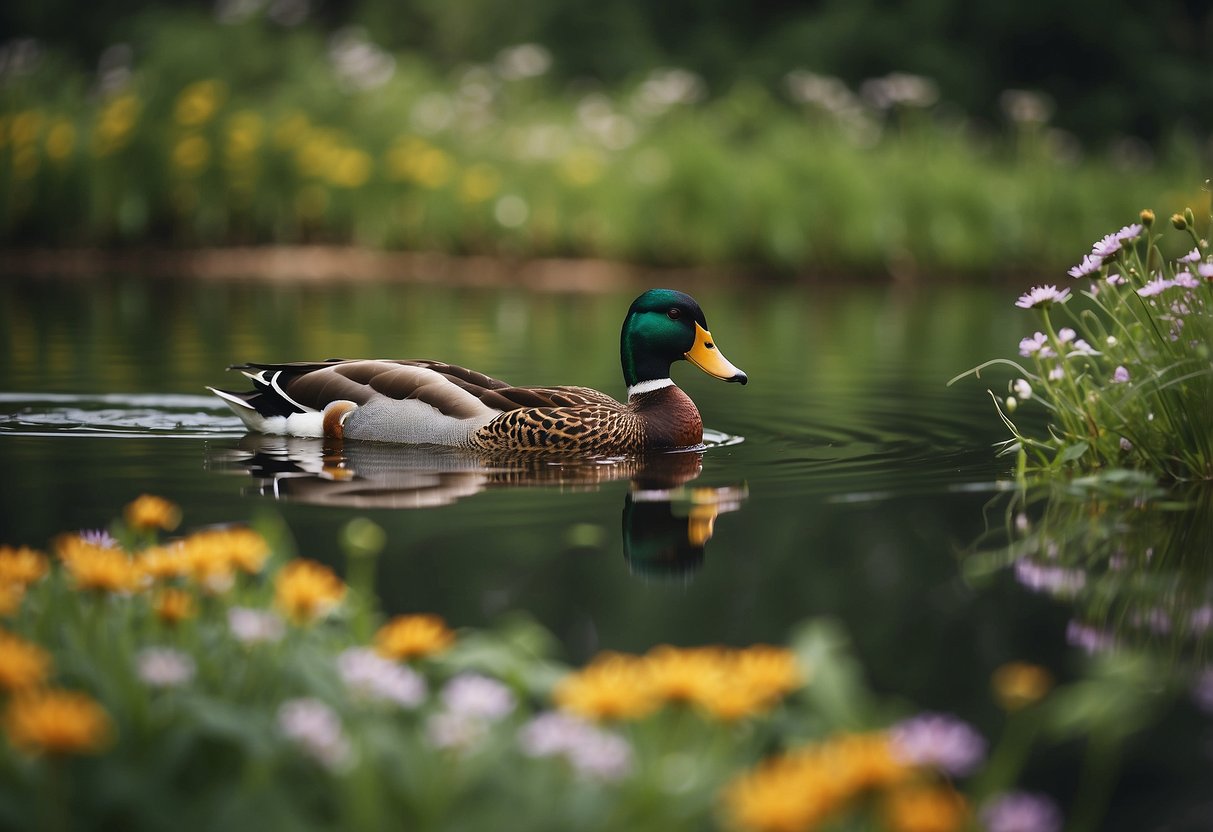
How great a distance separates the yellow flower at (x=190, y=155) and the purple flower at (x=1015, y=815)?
15821 millimetres

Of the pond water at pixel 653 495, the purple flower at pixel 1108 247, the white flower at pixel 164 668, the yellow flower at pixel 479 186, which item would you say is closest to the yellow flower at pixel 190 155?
the yellow flower at pixel 479 186

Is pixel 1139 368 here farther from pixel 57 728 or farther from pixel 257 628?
pixel 57 728

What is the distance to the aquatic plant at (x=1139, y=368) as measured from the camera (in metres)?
5.20

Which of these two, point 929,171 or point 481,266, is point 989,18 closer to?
point 929,171

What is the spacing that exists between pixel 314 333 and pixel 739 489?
6531 millimetres

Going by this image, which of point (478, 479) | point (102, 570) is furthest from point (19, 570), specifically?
point (478, 479)

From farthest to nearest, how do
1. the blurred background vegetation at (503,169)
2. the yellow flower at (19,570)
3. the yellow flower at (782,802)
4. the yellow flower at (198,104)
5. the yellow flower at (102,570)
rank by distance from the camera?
→ 1. the yellow flower at (198,104)
2. the blurred background vegetation at (503,169)
3. the yellow flower at (19,570)
4. the yellow flower at (102,570)
5. the yellow flower at (782,802)

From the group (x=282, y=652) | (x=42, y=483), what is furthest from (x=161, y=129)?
(x=282, y=652)

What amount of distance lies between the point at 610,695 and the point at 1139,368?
365 centimetres

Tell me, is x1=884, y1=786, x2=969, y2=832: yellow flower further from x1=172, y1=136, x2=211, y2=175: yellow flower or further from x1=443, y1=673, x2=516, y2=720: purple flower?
x1=172, y1=136, x2=211, y2=175: yellow flower

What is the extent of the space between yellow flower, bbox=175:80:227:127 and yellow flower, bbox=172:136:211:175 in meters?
0.43

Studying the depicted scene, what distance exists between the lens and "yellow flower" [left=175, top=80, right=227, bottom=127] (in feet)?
57.4

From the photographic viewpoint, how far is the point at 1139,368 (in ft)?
17.6

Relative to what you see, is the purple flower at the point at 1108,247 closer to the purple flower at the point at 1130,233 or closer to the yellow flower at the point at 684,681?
the purple flower at the point at 1130,233
